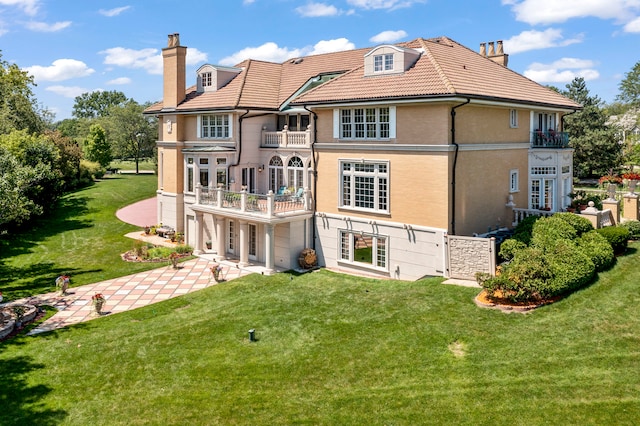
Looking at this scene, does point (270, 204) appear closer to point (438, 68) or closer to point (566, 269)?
point (438, 68)

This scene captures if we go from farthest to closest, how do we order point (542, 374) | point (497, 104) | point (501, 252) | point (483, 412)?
point (497, 104)
point (501, 252)
point (542, 374)
point (483, 412)

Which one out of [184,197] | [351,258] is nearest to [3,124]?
[184,197]

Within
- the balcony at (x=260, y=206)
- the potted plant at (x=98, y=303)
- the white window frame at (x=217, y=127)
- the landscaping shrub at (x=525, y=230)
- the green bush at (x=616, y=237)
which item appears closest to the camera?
the potted plant at (x=98, y=303)

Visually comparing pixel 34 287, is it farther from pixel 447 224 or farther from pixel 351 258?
pixel 447 224

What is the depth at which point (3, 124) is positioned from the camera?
163ft

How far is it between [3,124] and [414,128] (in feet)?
150

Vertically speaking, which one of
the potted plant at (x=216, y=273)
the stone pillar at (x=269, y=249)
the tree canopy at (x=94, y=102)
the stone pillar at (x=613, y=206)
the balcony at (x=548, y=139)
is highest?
the tree canopy at (x=94, y=102)

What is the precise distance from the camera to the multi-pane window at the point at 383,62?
24.8m

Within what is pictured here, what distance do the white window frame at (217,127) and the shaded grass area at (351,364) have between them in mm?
13995

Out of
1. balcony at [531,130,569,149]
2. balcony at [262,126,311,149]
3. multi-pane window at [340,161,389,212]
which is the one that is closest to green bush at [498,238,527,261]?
multi-pane window at [340,161,389,212]

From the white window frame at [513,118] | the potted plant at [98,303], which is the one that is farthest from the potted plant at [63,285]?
the white window frame at [513,118]

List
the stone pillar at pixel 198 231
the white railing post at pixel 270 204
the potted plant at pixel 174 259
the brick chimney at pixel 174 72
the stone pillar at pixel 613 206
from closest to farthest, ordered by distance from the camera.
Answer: the stone pillar at pixel 613 206, the white railing post at pixel 270 204, the potted plant at pixel 174 259, the stone pillar at pixel 198 231, the brick chimney at pixel 174 72

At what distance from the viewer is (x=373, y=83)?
24.7m

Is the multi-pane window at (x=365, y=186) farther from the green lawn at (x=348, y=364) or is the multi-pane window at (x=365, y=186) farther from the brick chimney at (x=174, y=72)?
the brick chimney at (x=174, y=72)
